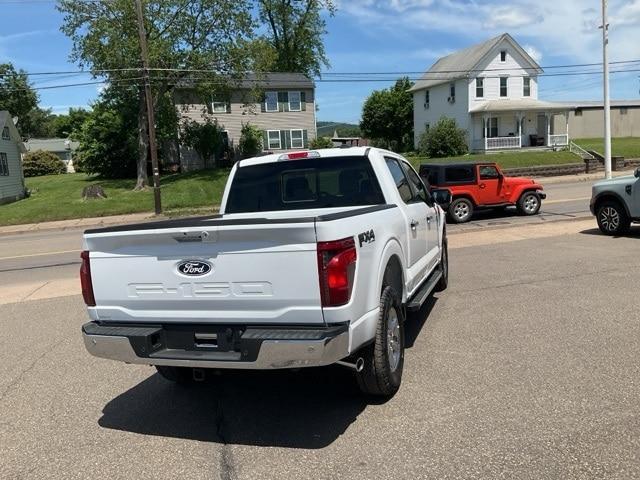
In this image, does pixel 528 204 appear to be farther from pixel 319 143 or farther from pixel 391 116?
pixel 391 116

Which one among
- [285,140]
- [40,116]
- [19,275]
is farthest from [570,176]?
[40,116]

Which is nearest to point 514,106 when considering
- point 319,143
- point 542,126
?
point 542,126

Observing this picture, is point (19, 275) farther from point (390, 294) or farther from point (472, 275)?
point (390, 294)

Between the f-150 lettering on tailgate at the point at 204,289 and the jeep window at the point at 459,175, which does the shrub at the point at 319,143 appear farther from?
the f-150 lettering on tailgate at the point at 204,289

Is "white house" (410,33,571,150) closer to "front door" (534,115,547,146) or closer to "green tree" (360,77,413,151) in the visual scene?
"front door" (534,115,547,146)

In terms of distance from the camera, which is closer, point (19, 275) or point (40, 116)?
point (19, 275)

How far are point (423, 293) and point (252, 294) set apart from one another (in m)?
2.30

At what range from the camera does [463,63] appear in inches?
1822

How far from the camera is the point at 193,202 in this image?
90.5 ft

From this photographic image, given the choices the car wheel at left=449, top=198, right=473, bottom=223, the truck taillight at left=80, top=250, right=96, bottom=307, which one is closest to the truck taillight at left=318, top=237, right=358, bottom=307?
the truck taillight at left=80, top=250, right=96, bottom=307

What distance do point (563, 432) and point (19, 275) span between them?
33.8ft

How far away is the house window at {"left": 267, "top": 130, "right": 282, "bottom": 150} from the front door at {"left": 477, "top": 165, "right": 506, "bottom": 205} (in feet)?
111

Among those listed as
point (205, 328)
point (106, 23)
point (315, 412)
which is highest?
point (106, 23)

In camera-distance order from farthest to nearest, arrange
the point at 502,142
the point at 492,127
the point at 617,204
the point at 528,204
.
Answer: the point at 492,127 → the point at 502,142 → the point at 528,204 → the point at 617,204
